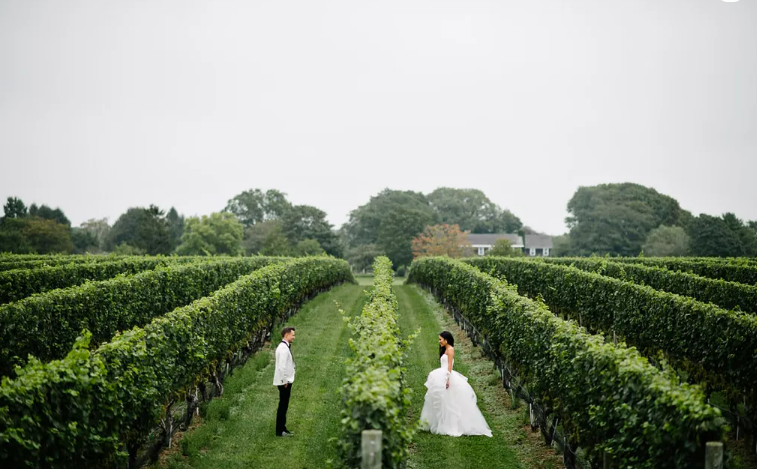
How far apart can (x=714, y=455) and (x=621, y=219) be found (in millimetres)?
89742

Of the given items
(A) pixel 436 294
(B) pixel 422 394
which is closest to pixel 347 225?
(A) pixel 436 294

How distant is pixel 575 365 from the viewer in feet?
30.0

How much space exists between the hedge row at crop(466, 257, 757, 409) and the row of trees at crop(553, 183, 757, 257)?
59893mm

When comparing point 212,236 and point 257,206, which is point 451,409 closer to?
point 212,236

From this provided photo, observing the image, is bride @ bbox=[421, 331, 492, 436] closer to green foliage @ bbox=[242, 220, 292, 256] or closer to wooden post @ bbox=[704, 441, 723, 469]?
wooden post @ bbox=[704, 441, 723, 469]

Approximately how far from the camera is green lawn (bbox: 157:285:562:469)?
Answer: 10047 millimetres

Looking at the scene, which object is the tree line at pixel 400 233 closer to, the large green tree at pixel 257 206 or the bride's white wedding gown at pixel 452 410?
the large green tree at pixel 257 206

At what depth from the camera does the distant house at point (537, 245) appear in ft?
415

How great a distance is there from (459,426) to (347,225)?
109 metres

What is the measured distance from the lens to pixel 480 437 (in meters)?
11.3

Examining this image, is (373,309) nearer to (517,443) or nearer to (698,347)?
(517,443)

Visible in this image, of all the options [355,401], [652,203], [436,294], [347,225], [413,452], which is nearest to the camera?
[355,401]

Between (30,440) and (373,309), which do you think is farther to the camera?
(373,309)

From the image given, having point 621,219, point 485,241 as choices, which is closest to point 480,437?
point 621,219
